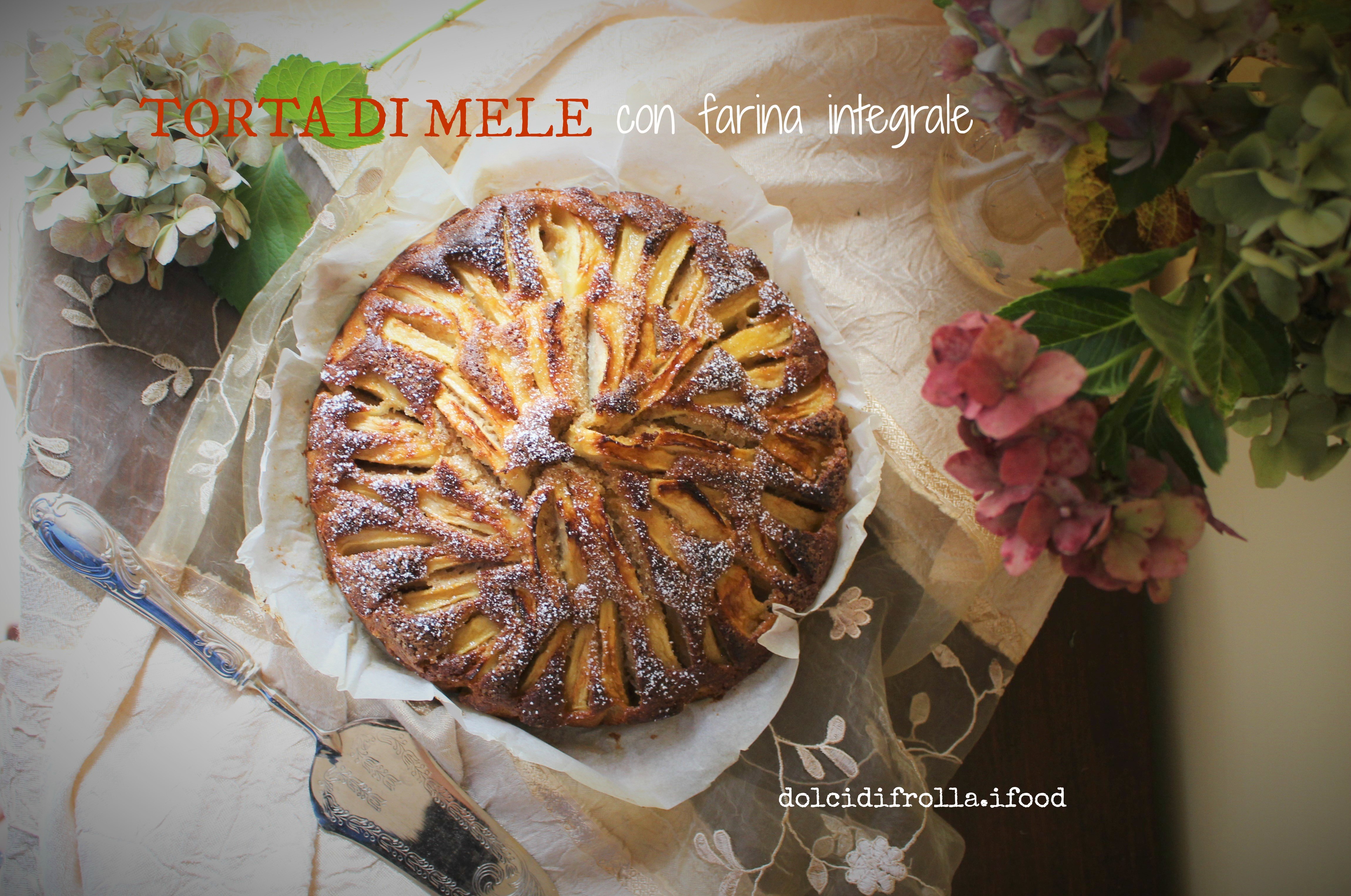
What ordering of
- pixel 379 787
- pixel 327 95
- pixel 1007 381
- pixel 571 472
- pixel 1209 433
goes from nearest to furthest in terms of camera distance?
1. pixel 1007 381
2. pixel 1209 433
3. pixel 571 472
4. pixel 379 787
5. pixel 327 95

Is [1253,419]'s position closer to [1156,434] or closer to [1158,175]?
[1156,434]

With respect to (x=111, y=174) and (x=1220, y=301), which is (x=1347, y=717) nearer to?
(x=1220, y=301)

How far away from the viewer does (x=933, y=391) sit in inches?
31.1

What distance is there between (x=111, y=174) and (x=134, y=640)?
827 millimetres

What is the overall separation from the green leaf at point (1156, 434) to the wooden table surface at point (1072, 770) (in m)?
0.90

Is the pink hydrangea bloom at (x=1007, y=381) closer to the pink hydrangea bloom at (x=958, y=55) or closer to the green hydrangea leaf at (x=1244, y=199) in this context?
the green hydrangea leaf at (x=1244, y=199)

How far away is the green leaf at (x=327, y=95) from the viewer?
165 centimetres

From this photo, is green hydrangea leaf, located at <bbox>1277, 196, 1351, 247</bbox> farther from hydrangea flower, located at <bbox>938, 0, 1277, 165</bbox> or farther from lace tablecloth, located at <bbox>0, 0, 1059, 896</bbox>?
lace tablecloth, located at <bbox>0, 0, 1059, 896</bbox>

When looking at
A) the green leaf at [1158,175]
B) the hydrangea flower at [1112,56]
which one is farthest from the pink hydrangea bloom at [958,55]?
the green leaf at [1158,175]

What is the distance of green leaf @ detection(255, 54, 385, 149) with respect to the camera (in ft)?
5.42

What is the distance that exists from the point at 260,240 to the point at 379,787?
3.36 ft

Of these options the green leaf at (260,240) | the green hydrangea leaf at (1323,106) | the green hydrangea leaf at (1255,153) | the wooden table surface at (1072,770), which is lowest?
the wooden table surface at (1072,770)

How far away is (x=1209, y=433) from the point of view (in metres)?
0.90

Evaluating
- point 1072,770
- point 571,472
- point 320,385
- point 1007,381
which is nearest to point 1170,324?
point 1007,381
